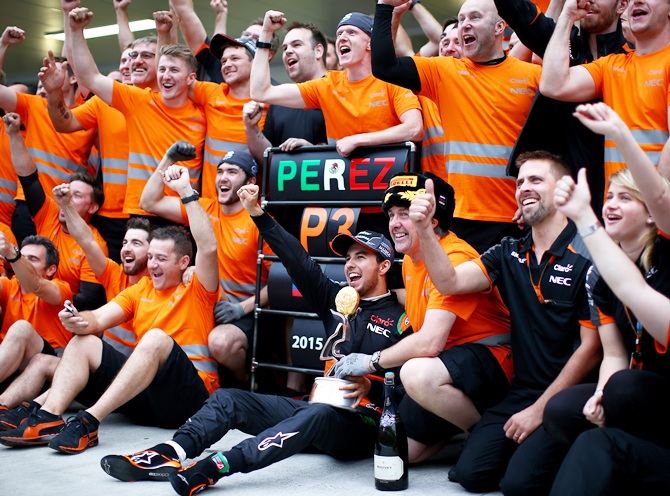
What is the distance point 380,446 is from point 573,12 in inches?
86.1

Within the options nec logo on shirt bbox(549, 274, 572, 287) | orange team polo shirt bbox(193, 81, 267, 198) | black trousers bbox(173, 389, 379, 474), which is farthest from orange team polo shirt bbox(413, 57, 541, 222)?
orange team polo shirt bbox(193, 81, 267, 198)

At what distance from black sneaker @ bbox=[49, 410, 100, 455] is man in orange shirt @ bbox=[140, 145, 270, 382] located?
3.31 ft

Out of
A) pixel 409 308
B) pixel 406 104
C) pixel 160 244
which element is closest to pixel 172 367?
pixel 160 244

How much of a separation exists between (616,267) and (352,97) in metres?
2.68

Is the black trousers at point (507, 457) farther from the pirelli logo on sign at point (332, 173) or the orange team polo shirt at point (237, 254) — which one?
the orange team polo shirt at point (237, 254)

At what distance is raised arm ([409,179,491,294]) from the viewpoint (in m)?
3.71

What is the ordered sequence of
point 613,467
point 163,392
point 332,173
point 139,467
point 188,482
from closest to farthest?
point 613,467, point 188,482, point 139,467, point 163,392, point 332,173

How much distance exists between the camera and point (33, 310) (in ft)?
19.6

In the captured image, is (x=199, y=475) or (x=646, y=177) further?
(x=199, y=475)

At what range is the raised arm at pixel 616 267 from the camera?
2924mm

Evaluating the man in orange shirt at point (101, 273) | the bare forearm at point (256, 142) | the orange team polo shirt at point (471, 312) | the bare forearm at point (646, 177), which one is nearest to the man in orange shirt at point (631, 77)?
the orange team polo shirt at point (471, 312)

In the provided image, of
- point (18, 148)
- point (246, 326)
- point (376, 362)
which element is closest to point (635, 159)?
point (376, 362)

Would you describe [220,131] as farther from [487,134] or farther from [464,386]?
[464,386]

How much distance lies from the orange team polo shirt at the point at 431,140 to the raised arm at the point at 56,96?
2827 mm
